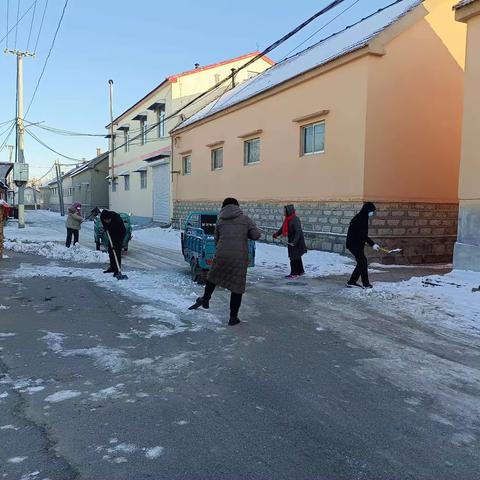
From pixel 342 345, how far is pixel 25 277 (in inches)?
289

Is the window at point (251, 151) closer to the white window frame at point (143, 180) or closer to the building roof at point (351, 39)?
the building roof at point (351, 39)

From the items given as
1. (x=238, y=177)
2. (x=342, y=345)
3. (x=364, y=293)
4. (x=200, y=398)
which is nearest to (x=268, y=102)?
(x=238, y=177)

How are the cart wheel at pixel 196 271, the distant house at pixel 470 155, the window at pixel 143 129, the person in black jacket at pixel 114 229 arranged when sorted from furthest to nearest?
the window at pixel 143 129 < the person in black jacket at pixel 114 229 < the distant house at pixel 470 155 < the cart wheel at pixel 196 271

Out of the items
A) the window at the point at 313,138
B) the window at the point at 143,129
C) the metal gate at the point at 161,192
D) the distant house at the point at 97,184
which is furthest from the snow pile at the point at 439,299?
the distant house at the point at 97,184

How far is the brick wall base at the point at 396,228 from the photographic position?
13.5 m

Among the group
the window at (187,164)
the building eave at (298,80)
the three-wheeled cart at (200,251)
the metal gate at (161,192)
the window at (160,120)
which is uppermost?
the window at (160,120)

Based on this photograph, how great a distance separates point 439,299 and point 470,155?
362 centimetres

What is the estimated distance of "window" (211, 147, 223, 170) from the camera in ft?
72.0

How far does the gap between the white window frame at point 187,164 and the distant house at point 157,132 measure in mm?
1561

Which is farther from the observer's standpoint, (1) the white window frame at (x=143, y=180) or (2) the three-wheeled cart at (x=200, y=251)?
(1) the white window frame at (x=143, y=180)

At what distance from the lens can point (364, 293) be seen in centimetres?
881

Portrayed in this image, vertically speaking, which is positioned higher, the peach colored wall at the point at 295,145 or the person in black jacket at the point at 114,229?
the peach colored wall at the point at 295,145

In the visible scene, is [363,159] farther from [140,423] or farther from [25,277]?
[140,423]

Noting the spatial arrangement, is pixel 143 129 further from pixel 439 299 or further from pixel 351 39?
pixel 439 299
